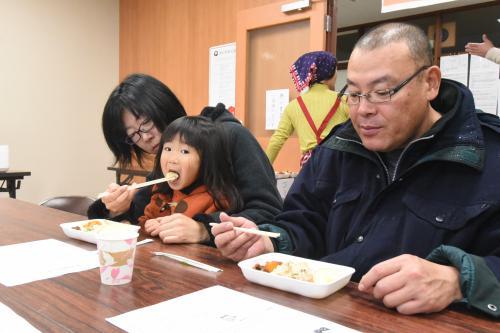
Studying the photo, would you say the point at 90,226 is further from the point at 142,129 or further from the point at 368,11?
the point at 368,11

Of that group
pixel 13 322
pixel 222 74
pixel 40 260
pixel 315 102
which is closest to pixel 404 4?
pixel 315 102

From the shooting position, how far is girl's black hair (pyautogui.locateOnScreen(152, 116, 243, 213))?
4.63ft

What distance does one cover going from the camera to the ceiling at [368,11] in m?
4.93

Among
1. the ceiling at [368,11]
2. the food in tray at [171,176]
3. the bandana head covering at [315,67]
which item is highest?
the ceiling at [368,11]

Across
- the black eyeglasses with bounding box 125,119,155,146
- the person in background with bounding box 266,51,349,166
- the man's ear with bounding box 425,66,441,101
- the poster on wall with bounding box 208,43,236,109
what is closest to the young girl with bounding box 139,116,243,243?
the black eyeglasses with bounding box 125,119,155,146

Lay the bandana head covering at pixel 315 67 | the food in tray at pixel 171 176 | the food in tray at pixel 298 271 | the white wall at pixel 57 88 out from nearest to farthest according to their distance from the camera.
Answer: the food in tray at pixel 298 271
the food in tray at pixel 171 176
the bandana head covering at pixel 315 67
the white wall at pixel 57 88

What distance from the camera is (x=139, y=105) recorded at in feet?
5.64

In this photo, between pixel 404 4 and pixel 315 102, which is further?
pixel 315 102

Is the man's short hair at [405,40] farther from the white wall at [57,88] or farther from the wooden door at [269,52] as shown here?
the white wall at [57,88]

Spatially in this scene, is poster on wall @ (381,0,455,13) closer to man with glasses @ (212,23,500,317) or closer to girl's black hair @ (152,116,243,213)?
man with glasses @ (212,23,500,317)

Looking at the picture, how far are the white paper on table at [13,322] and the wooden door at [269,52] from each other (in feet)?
9.34

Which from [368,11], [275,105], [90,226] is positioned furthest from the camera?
[368,11]

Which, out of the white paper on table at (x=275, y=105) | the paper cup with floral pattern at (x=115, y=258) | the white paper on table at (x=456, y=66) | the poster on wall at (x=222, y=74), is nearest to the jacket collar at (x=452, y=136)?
the paper cup with floral pattern at (x=115, y=258)

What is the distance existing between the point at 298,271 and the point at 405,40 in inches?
25.7
